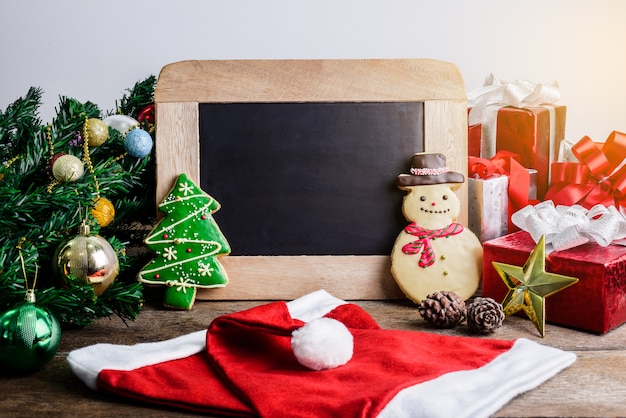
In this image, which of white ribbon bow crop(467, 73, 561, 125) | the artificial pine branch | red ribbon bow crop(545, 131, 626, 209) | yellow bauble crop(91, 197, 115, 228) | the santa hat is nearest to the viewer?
the santa hat

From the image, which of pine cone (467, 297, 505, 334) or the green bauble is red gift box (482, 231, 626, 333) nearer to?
pine cone (467, 297, 505, 334)

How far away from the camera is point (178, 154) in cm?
121

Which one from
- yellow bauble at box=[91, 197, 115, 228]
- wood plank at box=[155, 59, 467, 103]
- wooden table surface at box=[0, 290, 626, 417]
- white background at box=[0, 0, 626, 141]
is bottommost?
wooden table surface at box=[0, 290, 626, 417]

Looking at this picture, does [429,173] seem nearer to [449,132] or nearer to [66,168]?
[449,132]

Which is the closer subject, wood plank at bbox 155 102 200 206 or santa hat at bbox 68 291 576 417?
santa hat at bbox 68 291 576 417

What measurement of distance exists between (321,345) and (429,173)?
425 mm

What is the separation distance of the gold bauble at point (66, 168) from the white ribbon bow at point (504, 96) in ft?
2.36

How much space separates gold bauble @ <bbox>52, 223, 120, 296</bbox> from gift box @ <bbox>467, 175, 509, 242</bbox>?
60 cm

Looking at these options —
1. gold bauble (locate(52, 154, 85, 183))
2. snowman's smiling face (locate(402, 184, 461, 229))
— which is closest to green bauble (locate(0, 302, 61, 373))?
gold bauble (locate(52, 154, 85, 183))

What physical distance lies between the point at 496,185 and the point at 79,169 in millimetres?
671

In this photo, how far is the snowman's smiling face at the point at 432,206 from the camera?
45.9 inches

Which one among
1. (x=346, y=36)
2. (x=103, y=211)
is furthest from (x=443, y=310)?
(x=346, y=36)

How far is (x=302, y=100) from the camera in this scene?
47.5 inches

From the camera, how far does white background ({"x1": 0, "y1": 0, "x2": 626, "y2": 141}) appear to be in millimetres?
1504
